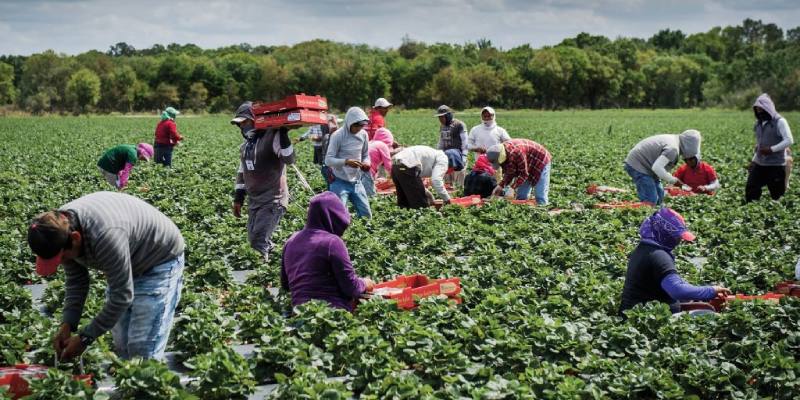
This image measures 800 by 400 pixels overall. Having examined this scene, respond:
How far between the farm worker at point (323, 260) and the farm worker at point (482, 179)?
712 cm

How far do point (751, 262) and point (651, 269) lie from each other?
2908 millimetres

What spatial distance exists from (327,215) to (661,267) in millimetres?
2626

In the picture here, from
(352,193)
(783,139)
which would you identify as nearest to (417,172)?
(352,193)

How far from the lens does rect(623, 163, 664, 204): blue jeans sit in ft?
37.4

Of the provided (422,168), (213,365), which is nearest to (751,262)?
(422,168)

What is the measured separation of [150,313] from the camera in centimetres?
495

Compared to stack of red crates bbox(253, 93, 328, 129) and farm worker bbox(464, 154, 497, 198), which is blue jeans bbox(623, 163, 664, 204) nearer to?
farm worker bbox(464, 154, 497, 198)

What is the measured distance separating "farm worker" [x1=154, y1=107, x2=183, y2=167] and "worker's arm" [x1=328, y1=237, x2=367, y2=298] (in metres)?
12.1

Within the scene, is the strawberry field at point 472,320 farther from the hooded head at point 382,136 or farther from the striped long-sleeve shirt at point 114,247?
the hooded head at point 382,136

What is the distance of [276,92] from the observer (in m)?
100

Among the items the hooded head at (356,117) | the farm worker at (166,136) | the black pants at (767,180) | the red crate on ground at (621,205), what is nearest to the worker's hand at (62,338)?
the hooded head at (356,117)

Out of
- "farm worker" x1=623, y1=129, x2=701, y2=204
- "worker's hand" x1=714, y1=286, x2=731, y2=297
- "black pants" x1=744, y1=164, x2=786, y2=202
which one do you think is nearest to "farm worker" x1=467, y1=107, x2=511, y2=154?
"farm worker" x1=623, y1=129, x2=701, y2=204

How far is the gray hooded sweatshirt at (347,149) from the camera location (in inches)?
408

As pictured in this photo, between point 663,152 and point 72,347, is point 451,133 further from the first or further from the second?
point 72,347
